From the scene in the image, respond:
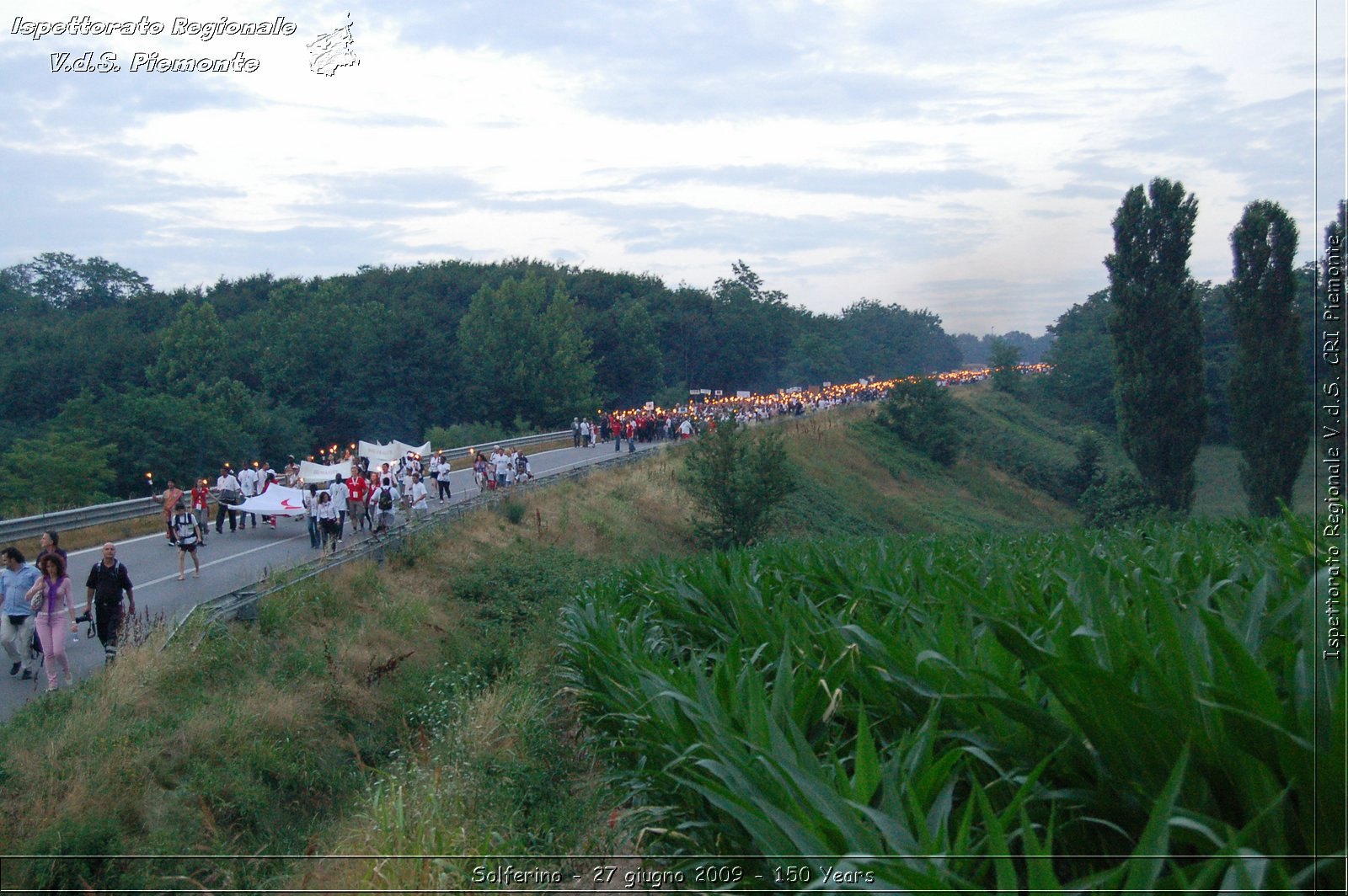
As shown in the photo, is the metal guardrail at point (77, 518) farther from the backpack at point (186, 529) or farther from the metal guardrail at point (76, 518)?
the backpack at point (186, 529)

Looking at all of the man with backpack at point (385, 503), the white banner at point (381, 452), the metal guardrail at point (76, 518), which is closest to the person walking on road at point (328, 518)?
the man with backpack at point (385, 503)

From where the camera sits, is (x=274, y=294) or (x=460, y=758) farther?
(x=274, y=294)

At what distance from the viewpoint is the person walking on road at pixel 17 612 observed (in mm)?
13078

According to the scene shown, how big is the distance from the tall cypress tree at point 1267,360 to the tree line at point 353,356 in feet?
93.0

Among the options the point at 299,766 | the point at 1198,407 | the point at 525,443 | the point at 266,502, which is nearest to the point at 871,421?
the point at 525,443

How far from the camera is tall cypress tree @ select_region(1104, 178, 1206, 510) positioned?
30.4 m

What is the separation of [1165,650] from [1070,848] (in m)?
0.76

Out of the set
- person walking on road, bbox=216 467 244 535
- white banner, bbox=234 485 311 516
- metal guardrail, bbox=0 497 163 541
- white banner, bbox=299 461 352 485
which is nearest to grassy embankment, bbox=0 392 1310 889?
white banner, bbox=234 485 311 516

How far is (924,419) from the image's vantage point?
224 ft

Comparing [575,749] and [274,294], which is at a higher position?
[274,294]

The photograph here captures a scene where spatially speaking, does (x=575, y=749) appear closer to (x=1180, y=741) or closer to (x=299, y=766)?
(x=299, y=766)

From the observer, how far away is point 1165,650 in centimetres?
343

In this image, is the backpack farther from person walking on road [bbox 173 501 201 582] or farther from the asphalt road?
the asphalt road

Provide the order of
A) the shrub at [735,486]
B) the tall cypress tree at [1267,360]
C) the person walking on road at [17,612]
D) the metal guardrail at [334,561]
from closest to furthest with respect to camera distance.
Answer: the person walking on road at [17,612] < the metal guardrail at [334,561] < the tall cypress tree at [1267,360] < the shrub at [735,486]
